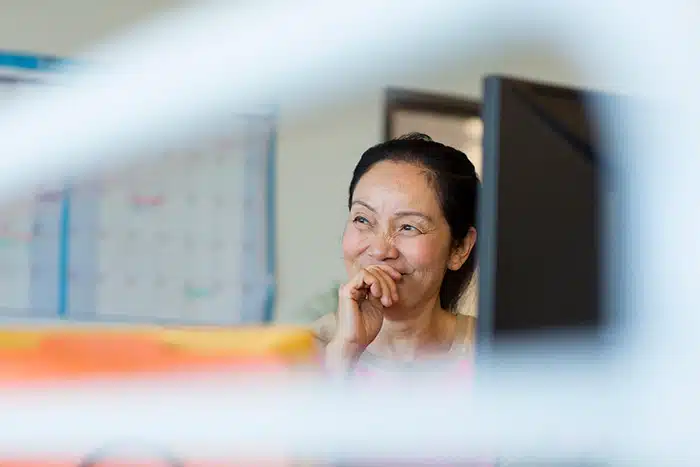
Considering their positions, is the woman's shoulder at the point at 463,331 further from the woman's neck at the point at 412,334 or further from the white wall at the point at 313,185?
the white wall at the point at 313,185

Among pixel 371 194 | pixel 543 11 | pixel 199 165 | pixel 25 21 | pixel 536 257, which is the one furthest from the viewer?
pixel 543 11

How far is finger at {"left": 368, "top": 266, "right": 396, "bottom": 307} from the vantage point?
1.02 m

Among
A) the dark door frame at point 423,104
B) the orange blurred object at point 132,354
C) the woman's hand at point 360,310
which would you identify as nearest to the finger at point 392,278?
the woman's hand at point 360,310

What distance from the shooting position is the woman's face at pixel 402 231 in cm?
107

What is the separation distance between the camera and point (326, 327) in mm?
1057

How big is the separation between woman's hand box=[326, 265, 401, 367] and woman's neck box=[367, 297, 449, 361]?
4.1 inches

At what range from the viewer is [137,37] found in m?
2.18

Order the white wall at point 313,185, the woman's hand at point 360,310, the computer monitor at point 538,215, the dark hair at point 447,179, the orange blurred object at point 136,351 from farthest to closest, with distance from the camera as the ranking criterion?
the white wall at point 313,185 → the dark hair at point 447,179 → the woman's hand at point 360,310 → the orange blurred object at point 136,351 → the computer monitor at point 538,215

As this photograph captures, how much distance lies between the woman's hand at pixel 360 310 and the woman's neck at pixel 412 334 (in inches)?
4.1

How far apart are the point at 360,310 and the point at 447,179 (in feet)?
0.89

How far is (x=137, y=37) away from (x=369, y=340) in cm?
144

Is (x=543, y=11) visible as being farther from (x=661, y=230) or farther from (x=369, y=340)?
(x=661, y=230)

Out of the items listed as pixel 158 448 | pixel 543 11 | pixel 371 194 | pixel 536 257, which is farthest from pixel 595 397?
pixel 543 11

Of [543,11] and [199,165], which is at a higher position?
[543,11]
